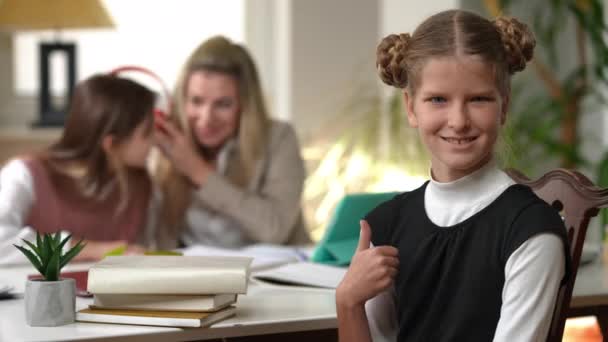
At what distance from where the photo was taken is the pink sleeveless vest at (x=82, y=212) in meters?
2.62

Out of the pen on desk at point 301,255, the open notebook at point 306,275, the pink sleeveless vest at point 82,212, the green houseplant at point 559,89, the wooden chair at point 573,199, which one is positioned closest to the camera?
the wooden chair at point 573,199

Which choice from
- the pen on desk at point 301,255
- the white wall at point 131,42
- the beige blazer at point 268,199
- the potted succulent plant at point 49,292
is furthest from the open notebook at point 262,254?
the white wall at point 131,42

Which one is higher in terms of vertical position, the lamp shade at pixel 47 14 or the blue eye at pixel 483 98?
the lamp shade at pixel 47 14

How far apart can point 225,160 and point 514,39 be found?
66.2 inches

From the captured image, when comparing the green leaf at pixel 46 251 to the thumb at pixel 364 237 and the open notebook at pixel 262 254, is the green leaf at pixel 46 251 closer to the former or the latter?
the thumb at pixel 364 237

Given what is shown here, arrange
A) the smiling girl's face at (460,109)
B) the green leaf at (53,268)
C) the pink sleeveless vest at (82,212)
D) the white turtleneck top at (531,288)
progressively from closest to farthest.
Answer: the white turtleneck top at (531,288) < the smiling girl's face at (460,109) < the green leaf at (53,268) < the pink sleeveless vest at (82,212)

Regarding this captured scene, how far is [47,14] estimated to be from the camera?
3955mm

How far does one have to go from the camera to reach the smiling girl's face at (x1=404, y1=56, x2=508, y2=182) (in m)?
1.43

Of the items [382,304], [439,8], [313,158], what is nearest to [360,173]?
[313,158]

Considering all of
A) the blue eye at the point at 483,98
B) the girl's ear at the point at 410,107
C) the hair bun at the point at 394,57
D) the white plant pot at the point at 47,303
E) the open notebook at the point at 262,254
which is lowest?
the open notebook at the point at 262,254

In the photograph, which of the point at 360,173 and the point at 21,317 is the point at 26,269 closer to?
the point at 21,317

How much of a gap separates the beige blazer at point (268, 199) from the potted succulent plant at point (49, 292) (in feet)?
4.22

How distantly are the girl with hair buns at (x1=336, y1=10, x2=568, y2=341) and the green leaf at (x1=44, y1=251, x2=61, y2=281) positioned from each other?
1.41 feet

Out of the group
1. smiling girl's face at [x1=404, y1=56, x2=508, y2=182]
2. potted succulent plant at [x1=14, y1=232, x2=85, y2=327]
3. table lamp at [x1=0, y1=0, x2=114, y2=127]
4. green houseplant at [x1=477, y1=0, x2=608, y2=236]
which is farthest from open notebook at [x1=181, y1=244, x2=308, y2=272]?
table lamp at [x1=0, y1=0, x2=114, y2=127]
